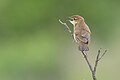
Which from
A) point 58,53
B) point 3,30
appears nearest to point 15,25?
point 3,30

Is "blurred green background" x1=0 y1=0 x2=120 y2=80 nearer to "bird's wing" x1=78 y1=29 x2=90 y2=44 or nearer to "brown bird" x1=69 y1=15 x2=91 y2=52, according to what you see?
"brown bird" x1=69 y1=15 x2=91 y2=52

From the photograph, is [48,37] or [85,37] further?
[48,37]

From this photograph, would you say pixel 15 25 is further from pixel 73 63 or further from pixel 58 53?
Answer: pixel 73 63

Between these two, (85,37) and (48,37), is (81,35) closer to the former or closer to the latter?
(85,37)

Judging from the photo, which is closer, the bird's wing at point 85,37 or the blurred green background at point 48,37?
the bird's wing at point 85,37

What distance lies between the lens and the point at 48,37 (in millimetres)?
15867

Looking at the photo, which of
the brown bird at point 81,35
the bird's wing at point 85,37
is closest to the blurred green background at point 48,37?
the brown bird at point 81,35

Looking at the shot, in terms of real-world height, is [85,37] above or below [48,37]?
above

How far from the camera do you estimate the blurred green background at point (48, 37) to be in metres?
13.9

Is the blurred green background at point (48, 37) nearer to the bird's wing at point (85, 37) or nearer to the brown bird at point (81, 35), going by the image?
the brown bird at point (81, 35)

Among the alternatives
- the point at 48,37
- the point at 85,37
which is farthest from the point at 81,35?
the point at 48,37

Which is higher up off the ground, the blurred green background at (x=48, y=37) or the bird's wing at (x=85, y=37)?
the bird's wing at (x=85, y=37)

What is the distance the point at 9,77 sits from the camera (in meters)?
13.4

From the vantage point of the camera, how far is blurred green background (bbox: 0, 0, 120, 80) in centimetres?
1388
